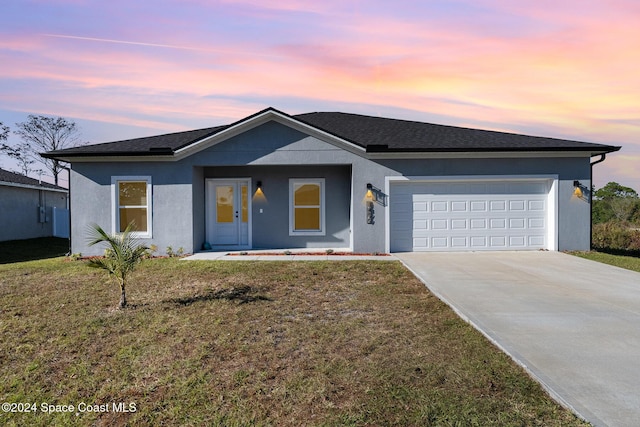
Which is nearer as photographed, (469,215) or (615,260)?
(615,260)

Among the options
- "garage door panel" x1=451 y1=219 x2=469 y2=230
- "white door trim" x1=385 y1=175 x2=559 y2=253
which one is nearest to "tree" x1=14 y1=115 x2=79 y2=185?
"white door trim" x1=385 y1=175 x2=559 y2=253

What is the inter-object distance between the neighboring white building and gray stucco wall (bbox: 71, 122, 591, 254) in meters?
9.60

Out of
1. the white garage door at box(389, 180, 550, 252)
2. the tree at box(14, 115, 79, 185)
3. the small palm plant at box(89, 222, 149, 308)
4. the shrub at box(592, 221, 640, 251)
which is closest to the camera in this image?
the small palm plant at box(89, 222, 149, 308)

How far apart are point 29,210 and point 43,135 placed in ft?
59.0

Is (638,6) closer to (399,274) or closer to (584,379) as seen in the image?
(399,274)

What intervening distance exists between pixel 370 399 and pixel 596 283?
6848 millimetres

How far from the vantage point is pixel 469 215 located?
11906 mm

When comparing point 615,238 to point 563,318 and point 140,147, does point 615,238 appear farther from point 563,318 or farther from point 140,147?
point 140,147

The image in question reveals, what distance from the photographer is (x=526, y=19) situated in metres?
9.69

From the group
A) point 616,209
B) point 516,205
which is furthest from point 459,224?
point 616,209

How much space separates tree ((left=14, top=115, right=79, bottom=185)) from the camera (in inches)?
1289

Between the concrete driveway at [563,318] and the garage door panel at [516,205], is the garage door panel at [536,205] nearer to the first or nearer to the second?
the garage door panel at [516,205]

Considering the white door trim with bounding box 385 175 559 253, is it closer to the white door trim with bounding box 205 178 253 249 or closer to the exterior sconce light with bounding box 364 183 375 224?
the exterior sconce light with bounding box 364 183 375 224

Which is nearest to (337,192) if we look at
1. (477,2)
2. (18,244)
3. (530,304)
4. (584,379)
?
(477,2)
